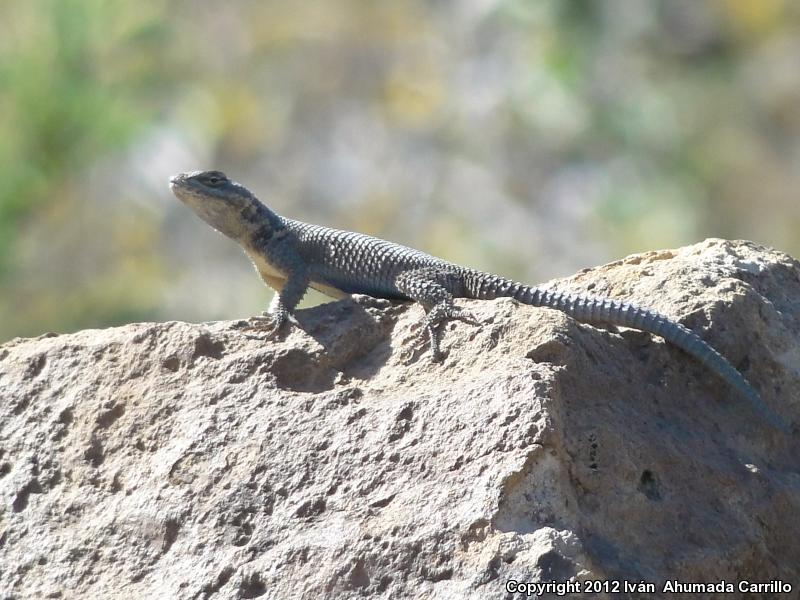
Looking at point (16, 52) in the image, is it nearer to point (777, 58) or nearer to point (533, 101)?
point (533, 101)

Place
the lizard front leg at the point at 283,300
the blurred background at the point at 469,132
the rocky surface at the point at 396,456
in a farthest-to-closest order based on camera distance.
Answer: the blurred background at the point at 469,132
the lizard front leg at the point at 283,300
the rocky surface at the point at 396,456

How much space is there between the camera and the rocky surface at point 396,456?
14.3 feet

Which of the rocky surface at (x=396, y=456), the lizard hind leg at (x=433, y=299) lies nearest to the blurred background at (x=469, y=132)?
the lizard hind leg at (x=433, y=299)

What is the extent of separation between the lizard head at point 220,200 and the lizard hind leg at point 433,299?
3.33 ft

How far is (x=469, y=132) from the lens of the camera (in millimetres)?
21125

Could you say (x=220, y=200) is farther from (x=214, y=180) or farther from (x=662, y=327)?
(x=662, y=327)

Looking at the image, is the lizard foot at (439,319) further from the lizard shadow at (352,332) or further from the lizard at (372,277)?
the lizard shadow at (352,332)

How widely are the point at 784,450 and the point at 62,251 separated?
9796 millimetres

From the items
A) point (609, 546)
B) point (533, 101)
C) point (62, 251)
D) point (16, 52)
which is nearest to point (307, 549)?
point (609, 546)

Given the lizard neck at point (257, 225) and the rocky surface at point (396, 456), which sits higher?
the lizard neck at point (257, 225)

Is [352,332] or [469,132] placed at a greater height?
[469,132]

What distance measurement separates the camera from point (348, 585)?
14.2 feet

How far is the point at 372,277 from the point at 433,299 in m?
0.59

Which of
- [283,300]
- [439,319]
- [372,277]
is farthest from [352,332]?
[372,277]
